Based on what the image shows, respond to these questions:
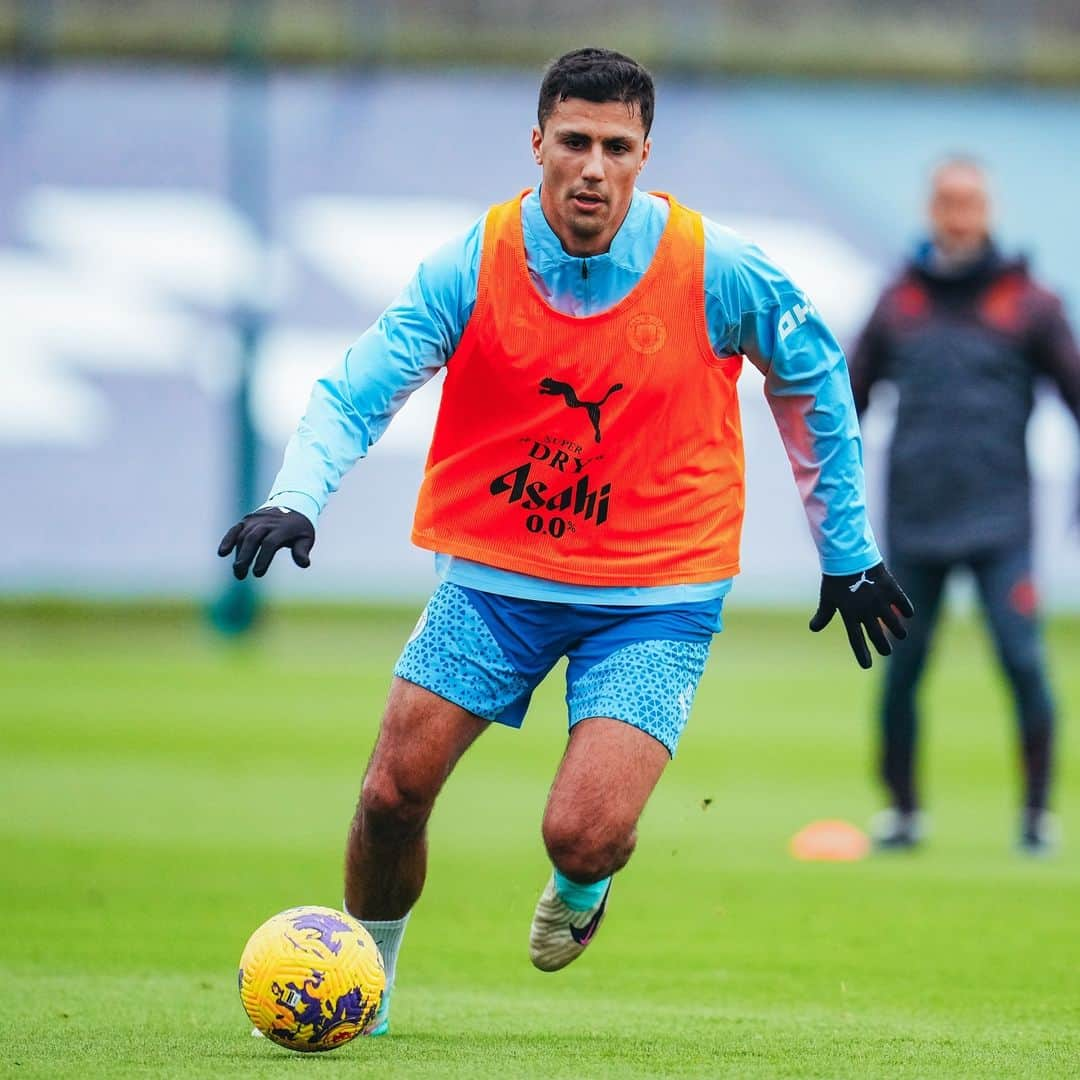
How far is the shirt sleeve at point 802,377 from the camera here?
18.9ft

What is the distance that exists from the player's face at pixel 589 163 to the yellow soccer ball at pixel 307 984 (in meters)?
1.84

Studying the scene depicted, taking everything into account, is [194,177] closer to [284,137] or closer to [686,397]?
[284,137]

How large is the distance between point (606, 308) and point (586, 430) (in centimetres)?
32

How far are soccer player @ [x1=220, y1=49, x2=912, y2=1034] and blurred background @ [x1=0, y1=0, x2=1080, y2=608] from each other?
20174 millimetres

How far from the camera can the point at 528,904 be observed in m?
8.55

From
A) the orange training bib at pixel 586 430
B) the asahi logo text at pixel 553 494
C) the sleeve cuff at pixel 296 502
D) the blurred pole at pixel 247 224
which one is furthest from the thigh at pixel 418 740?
the blurred pole at pixel 247 224

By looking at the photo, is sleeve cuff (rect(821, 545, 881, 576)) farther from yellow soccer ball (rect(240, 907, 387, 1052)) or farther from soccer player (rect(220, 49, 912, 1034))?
yellow soccer ball (rect(240, 907, 387, 1052))

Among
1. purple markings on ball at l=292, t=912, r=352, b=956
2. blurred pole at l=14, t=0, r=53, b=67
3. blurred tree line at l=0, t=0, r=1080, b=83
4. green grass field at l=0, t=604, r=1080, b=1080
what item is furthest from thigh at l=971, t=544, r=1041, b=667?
blurred pole at l=14, t=0, r=53, b=67

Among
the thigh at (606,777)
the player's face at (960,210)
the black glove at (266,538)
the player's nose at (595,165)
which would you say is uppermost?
the player's face at (960,210)

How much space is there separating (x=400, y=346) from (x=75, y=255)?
75.1 ft

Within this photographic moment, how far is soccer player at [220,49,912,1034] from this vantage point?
565cm

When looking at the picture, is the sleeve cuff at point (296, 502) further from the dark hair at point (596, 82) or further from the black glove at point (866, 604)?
the black glove at point (866, 604)

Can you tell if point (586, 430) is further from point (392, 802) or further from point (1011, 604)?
point (1011, 604)

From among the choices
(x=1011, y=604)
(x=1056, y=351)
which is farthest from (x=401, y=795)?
(x=1056, y=351)
